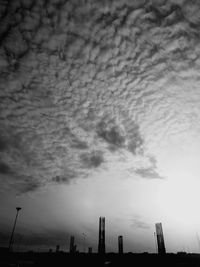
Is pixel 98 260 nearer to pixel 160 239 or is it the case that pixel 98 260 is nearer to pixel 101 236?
pixel 101 236

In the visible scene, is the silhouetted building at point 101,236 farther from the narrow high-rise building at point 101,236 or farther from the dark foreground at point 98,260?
the dark foreground at point 98,260

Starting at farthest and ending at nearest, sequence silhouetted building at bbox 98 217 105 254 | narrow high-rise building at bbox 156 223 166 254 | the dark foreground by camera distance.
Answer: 1. silhouetted building at bbox 98 217 105 254
2. narrow high-rise building at bbox 156 223 166 254
3. the dark foreground

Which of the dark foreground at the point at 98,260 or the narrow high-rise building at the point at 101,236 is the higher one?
the narrow high-rise building at the point at 101,236

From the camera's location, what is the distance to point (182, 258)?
24312 millimetres


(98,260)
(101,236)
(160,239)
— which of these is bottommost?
(98,260)

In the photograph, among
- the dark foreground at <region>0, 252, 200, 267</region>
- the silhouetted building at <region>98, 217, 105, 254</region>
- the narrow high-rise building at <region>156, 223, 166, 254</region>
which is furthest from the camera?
the silhouetted building at <region>98, 217, 105, 254</region>

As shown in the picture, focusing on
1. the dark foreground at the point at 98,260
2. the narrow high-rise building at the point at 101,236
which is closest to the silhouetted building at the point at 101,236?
the narrow high-rise building at the point at 101,236

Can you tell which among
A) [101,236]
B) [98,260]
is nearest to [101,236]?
[101,236]

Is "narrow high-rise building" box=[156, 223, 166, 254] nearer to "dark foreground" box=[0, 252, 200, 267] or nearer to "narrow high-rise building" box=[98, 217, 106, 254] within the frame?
"dark foreground" box=[0, 252, 200, 267]

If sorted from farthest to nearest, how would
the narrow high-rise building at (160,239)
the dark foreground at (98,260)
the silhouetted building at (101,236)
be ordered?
the silhouetted building at (101,236) → the narrow high-rise building at (160,239) → the dark foreground at (98,260)

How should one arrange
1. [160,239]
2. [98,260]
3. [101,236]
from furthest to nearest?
[101,236]
[160,239]
[98,260]

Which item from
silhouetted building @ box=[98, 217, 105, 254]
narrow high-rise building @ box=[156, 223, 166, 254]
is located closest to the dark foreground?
narrow high-rise building @ box=[156, 223, 166, 254]

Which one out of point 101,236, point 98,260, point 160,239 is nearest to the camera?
point 98,260

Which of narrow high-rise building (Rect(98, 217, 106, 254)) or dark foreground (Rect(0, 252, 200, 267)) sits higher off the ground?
narrow high-rise building (Rect(98, 217, 106, 254))
